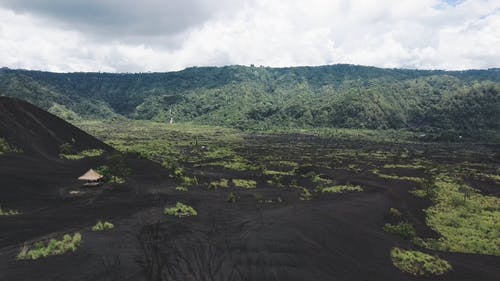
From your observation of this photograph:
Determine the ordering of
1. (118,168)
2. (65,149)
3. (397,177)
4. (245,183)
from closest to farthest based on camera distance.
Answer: (118,168)
(245,183)
(65,149)
(397,177)

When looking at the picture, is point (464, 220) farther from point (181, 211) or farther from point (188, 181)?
point (188, 181)

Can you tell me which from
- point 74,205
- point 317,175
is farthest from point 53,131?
point 317,175

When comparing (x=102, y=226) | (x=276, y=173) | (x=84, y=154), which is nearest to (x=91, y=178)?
(x=84, y=154)

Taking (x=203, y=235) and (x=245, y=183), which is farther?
(x=245, y=183)

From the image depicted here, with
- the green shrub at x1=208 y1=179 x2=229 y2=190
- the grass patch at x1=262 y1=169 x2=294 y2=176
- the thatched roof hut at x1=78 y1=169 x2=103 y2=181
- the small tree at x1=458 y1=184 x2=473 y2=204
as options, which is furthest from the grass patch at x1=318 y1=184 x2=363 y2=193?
the thatched roof hut at x1=78 y1=169 x2=103 y2=181

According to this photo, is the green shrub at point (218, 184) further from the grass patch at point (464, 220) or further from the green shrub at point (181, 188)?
the grass patch at point (464, 220)

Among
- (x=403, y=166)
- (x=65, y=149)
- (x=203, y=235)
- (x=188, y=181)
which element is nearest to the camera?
(x=203, y=235)

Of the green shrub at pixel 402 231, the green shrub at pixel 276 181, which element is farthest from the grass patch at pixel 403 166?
the green shrub at pixel 402 231

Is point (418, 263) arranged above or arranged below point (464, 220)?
above

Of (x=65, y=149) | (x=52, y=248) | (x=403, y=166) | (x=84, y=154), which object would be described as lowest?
(x=403, y=166)
